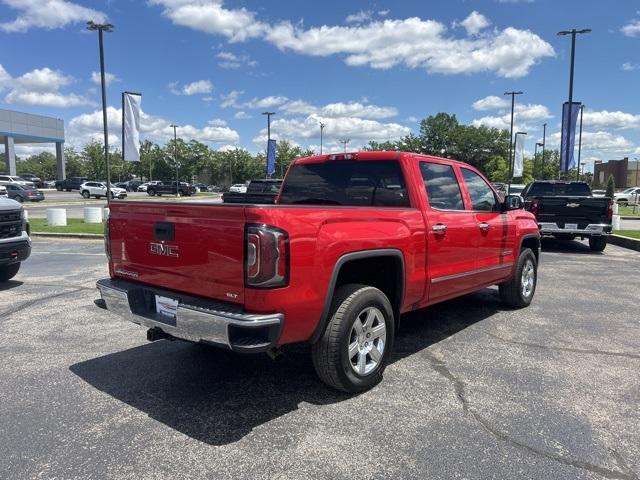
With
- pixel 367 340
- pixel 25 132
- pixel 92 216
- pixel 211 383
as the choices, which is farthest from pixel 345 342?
pixel 25 132

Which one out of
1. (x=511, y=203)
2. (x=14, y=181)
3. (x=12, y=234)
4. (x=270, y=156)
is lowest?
(x=12, y=234)

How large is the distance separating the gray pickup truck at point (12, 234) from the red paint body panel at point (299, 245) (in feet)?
12.8

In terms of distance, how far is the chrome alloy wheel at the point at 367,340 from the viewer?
3795mm

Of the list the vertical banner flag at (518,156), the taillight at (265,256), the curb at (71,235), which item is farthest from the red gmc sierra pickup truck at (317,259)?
the vertical banner flag at (518,156)

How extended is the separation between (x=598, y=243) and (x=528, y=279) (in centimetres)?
704

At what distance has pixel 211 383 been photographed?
13.3 ft

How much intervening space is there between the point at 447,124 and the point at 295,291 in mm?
94590

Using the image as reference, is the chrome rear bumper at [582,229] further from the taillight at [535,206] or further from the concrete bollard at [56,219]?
the concrete bollard at [56,219]

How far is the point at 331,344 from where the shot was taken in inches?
140

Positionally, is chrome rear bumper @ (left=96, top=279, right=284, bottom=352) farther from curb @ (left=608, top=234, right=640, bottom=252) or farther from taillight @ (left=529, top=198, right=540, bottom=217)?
curb @ (left=608, top=234, right=640, bottom=252)

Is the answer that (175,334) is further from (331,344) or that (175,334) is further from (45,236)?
(45,236)

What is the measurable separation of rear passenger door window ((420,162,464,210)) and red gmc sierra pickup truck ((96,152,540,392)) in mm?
15

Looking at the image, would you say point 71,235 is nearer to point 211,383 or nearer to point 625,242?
point 211,383

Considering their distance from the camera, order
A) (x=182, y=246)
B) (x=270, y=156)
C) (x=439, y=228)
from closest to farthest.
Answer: (x=182, y=246) → (x=439, y=228) → (x=270, y=156)
